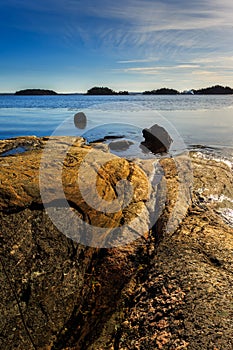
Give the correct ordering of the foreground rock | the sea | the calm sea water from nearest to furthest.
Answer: the foreground rock, the sea, the calm sea water

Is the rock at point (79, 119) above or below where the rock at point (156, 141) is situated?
above

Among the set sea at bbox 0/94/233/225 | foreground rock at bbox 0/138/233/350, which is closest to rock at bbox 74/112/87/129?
sea at bbox 0/94/233/225

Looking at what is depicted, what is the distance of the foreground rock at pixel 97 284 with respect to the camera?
9.45ft

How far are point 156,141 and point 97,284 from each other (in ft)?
29.2

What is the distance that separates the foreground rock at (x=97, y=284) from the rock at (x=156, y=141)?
7.34 m

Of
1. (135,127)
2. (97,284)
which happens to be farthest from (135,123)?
(97,284)

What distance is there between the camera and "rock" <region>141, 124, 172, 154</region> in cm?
1097

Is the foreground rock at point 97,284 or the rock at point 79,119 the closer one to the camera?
the foreground rock at point 97,284

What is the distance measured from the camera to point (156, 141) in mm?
11758

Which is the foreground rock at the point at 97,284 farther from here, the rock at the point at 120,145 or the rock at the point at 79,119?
the rock at the point at 120,145

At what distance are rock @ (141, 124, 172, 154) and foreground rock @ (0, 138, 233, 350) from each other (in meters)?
7.34

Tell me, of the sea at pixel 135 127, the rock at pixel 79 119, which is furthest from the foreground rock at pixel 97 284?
the rock at pixel 79 119

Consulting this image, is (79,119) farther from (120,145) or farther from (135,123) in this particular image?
(135,123)

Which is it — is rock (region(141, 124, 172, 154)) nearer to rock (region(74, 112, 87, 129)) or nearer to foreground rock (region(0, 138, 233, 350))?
rock (region(74, 112, 87, 129))
